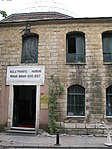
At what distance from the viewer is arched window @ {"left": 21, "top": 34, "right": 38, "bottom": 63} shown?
14766 mm

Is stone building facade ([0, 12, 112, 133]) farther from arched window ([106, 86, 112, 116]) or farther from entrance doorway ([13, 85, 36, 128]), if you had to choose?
entrance doorway ([13, 85, 36, 128])

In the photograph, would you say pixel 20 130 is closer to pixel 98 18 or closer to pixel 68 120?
pixel 68 120

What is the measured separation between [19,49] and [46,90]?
10.7 ft

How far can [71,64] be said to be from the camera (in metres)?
14.0

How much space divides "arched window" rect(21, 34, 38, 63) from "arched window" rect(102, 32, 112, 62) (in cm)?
437

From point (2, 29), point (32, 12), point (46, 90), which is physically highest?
point (32, 12)

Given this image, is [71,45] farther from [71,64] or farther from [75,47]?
[71,64]

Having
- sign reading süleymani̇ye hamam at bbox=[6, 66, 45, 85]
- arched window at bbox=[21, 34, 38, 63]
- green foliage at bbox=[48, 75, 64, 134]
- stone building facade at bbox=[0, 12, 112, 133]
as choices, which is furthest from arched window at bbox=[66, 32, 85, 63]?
arched window at bbox=[21, 34, 38, 63]

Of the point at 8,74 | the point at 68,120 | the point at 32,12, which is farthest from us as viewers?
the point at 32,12

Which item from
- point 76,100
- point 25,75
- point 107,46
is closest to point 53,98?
point 76,100

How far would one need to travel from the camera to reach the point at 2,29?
49.6 ft

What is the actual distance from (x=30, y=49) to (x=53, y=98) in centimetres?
377

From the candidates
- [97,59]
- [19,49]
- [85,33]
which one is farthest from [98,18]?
[19,49]

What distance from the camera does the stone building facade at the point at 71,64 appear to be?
1345 cm
